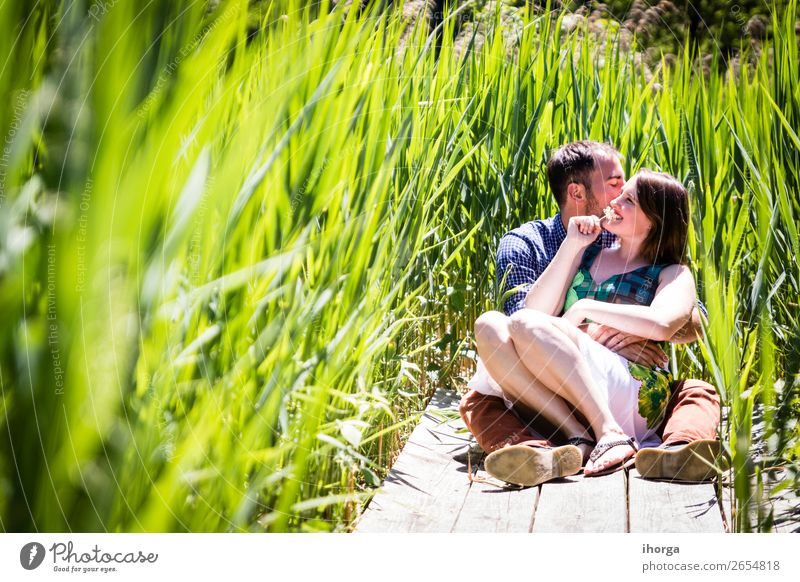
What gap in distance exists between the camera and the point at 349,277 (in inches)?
41.3

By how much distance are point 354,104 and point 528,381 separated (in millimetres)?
637

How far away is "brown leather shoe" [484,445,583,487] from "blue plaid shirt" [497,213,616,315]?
41 cm

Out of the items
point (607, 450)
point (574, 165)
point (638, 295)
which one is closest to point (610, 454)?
point (607, 450)

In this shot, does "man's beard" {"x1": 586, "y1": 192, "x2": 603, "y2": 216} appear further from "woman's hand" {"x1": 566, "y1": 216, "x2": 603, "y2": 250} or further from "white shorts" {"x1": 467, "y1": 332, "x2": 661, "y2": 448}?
"white shorts" {"x1": 467, "y1": 332, "x2": 661, "y2": 448}

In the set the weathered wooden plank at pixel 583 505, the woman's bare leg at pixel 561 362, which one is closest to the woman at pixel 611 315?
the woman's bare leg at pixel 561 362

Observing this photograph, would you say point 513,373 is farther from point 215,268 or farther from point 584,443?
point 215,268

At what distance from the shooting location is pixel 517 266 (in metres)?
1.62

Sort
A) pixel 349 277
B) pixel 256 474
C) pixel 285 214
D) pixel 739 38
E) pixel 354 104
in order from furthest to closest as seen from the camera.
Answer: pixel 739 38
pixel 354 104
pixel 349 277
pixel 285 214
pixel 256 474

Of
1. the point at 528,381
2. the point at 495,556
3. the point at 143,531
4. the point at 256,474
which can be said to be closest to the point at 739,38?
the point at 528,381

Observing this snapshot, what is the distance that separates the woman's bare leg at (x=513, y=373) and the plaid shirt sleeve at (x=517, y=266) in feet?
0.49

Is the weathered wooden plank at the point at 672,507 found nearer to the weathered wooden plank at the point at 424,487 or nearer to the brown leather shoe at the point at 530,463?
the brown leather shoe at the point at 530,463

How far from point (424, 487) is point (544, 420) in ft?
1.21

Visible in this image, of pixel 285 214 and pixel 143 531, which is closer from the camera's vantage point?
pixel 143 531

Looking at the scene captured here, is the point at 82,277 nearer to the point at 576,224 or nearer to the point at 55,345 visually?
the point at 55,345
